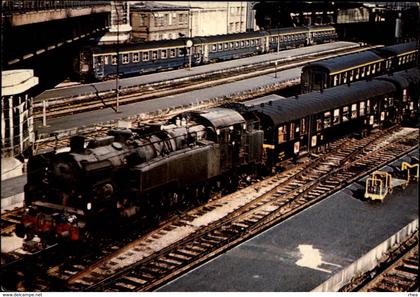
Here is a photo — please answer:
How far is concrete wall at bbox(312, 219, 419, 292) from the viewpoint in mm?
13938

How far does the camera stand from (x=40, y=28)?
30578 millimetres

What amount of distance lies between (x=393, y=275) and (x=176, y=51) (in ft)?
112

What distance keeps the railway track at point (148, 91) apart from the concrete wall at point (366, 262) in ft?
63.0

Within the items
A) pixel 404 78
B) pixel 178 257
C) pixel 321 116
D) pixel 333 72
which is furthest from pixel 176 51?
pixel 178 257

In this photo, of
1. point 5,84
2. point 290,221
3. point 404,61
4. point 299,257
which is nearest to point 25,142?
point 5,84

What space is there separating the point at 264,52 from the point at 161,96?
77.5ft

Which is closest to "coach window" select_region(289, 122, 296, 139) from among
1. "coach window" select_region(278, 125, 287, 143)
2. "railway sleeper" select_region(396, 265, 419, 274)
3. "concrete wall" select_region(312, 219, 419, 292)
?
"coach window" select_region(278, 125, 287, 143)

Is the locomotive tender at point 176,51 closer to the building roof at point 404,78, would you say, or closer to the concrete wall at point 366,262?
the building roof at point 404,78

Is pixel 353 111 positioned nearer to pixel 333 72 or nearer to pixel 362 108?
pixel 362 108

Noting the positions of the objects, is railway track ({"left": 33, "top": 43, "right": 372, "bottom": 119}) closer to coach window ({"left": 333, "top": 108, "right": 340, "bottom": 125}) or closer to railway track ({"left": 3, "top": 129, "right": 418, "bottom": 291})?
coach window ({"left": 333, "top": 108, "right": 340, "bottom": 125})

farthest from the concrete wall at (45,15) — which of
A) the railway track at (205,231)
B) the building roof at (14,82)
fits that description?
the railway track at (205,231)

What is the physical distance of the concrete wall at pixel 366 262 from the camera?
13.9m

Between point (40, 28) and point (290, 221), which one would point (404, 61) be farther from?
point (290, 221)

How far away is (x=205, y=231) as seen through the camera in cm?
1753
